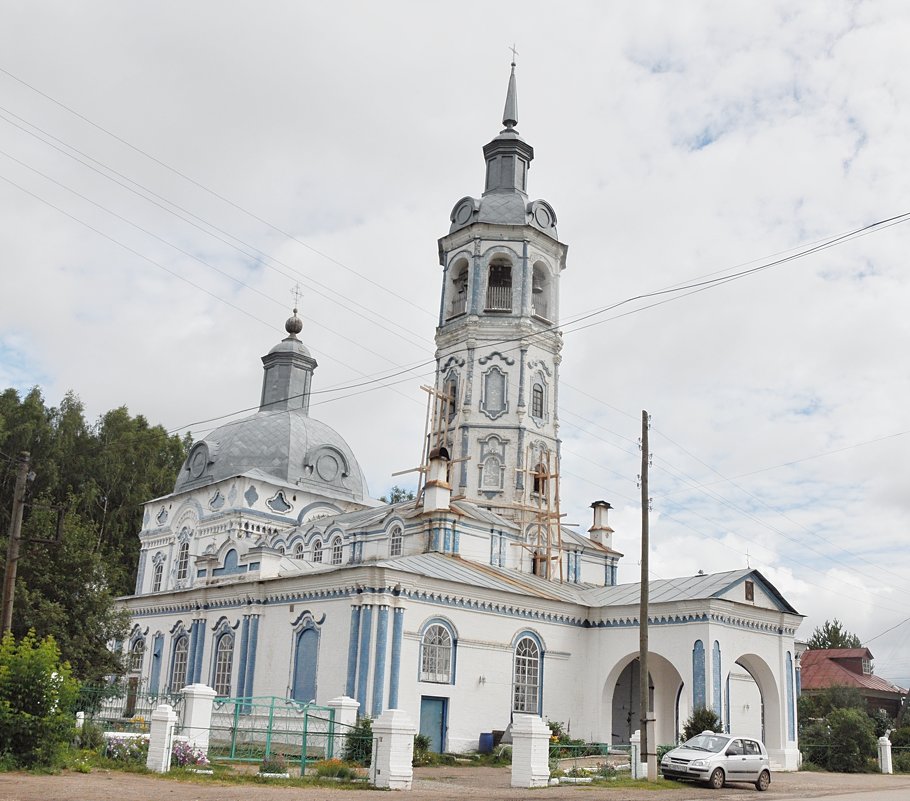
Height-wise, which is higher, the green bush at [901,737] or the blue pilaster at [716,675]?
the blue pilaster at [716,675]

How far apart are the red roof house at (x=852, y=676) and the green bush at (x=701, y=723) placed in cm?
2294

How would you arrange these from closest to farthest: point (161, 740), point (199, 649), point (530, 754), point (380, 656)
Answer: point (161, 740)
point (530, 754)
point (380, 656)
point (199, 649)

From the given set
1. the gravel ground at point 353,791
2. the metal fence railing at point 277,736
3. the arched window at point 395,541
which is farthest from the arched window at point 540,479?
the gravel ground at point 353,791

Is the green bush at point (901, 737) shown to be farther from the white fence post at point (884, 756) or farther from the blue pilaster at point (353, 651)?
the blue pilaster at point (353, 651)

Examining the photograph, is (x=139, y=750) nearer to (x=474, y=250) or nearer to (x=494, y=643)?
(x=494, y=643)

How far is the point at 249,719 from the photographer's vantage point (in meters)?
22.8

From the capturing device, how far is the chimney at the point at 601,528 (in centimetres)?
3247

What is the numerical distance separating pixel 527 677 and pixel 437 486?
6.04 m

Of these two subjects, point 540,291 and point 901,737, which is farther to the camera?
point 540,291

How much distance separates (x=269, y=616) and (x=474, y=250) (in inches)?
548

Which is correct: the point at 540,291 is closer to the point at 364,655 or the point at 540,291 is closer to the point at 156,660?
the point at 364,655

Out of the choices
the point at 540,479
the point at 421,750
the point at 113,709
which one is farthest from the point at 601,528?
the point at 113,709

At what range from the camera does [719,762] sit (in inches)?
720

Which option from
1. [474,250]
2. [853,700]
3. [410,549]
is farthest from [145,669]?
[853,700]
